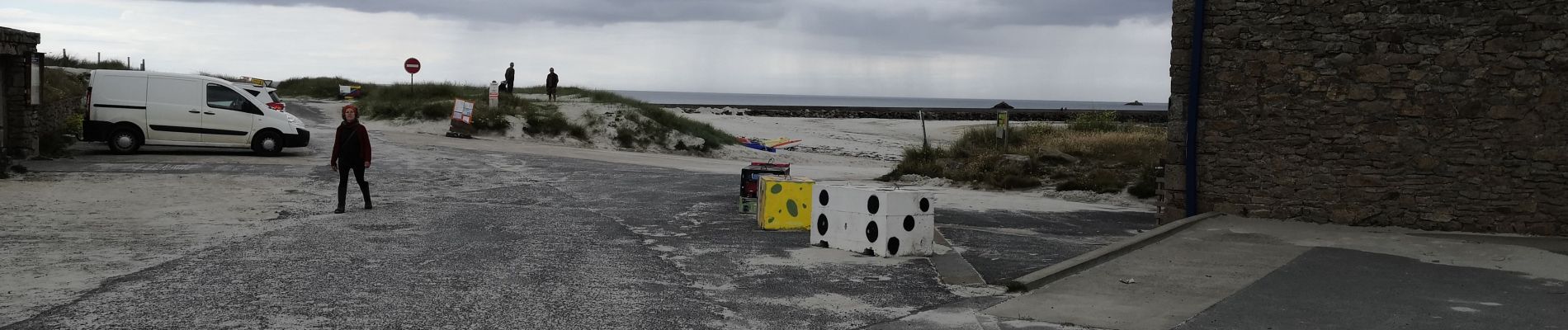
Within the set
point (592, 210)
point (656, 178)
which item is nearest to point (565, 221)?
point (592, 210)

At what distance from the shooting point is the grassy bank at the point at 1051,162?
2170cm

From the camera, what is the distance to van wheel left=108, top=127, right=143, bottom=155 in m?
22.0

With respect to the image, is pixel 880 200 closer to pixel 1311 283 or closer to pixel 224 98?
pixel 1311 283

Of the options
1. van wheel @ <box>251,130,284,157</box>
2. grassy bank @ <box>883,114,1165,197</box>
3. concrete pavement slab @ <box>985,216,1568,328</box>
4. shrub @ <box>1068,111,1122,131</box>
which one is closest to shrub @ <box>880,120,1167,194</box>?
grassy bank @ <box>883,114,1165,197</box>

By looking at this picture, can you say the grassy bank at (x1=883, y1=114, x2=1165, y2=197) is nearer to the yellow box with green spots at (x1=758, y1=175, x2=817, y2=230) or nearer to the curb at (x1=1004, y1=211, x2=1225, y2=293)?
the curb at (x1=1004, y1=211, x2=1225, y2=293)

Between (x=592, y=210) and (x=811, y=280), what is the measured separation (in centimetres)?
648

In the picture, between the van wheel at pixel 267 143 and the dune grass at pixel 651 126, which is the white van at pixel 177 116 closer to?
the van wheel at pixel 267 143

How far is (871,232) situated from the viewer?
11.4 m

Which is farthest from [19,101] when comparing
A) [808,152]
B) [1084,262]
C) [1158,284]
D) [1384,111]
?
[808,152]

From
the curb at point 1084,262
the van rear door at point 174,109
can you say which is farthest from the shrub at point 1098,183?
the van rear door at point 174,109

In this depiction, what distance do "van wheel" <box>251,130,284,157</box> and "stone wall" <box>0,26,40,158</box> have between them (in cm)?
388

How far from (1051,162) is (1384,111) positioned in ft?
38.2

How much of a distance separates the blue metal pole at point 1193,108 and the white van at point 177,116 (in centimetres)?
1768

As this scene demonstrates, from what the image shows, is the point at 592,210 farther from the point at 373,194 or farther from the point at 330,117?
the point at 330,117
